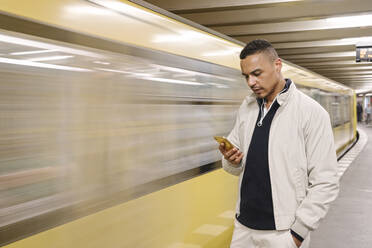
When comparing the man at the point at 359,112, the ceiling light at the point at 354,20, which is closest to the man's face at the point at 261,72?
the ceiling light at the point at 354,20

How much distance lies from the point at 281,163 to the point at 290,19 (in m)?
6.18

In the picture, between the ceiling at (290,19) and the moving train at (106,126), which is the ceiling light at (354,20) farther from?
the moving train at (106,126)

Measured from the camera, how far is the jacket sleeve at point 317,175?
2105mm

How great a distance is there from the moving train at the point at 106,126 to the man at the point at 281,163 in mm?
817

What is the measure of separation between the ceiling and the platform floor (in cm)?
324

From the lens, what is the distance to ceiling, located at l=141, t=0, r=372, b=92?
268 inches

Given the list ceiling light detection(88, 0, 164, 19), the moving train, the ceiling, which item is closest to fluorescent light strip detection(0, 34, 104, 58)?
the moving train

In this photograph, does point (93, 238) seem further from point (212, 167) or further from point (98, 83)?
point (212, 167)

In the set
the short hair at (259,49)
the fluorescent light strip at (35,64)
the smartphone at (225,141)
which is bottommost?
the smartphone at (225,141)

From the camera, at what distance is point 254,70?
223cm

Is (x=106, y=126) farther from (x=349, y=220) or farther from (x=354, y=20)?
(x=354, y=20)

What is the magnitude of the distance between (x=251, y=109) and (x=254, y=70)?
28cm

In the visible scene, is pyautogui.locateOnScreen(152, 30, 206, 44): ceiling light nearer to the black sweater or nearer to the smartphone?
the smartphone

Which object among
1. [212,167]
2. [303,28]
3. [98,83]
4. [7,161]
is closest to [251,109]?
[98,83]
